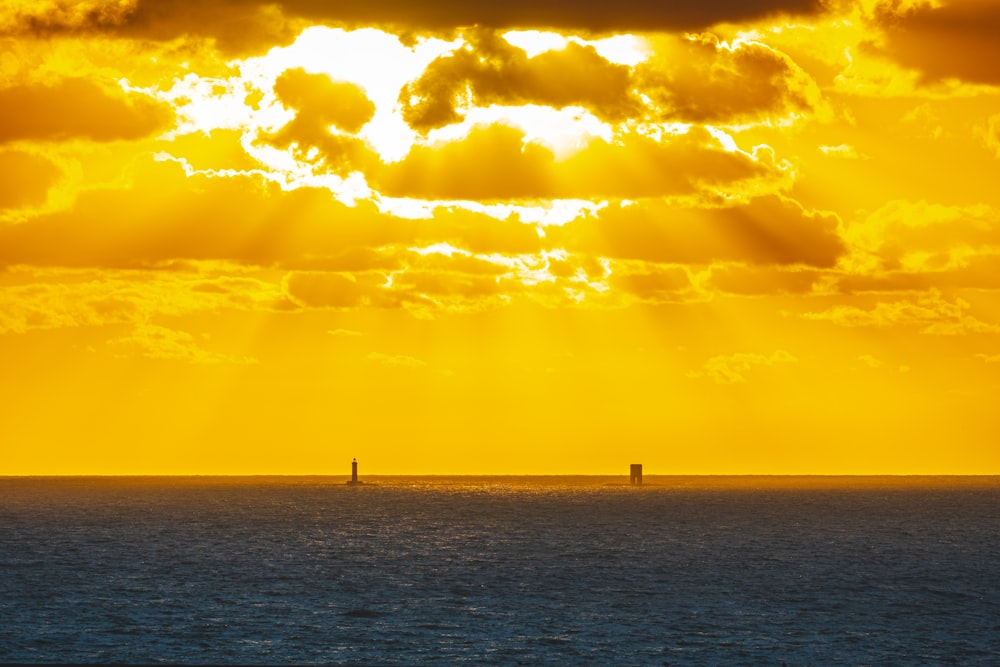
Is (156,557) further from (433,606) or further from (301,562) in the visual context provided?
(433,606)

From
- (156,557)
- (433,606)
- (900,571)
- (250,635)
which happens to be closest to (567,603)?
(433,606)

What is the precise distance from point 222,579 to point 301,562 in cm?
2438

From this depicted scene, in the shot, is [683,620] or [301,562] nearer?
[683,620]

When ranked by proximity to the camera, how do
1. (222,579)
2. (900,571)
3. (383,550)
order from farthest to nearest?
(383,550)
(900,571)
(222,579)

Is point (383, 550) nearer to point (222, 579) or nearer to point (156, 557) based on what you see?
point (156, 557)

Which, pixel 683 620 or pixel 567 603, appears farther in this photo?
pixel 567 603

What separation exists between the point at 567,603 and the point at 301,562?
53.6 meters

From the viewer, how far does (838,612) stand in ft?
374

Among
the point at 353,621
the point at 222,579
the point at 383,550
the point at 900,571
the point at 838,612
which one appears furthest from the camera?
the point at 383,550

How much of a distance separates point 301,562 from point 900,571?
66.8 m

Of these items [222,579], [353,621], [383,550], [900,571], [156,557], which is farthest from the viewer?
[383,550]

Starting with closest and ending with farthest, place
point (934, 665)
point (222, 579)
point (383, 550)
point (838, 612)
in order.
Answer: point (934, 665) → point (838, 612) → point (222, 579) → point (383, 550)

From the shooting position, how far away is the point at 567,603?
11875cm

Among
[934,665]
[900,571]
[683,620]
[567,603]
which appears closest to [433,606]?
[567,603]
